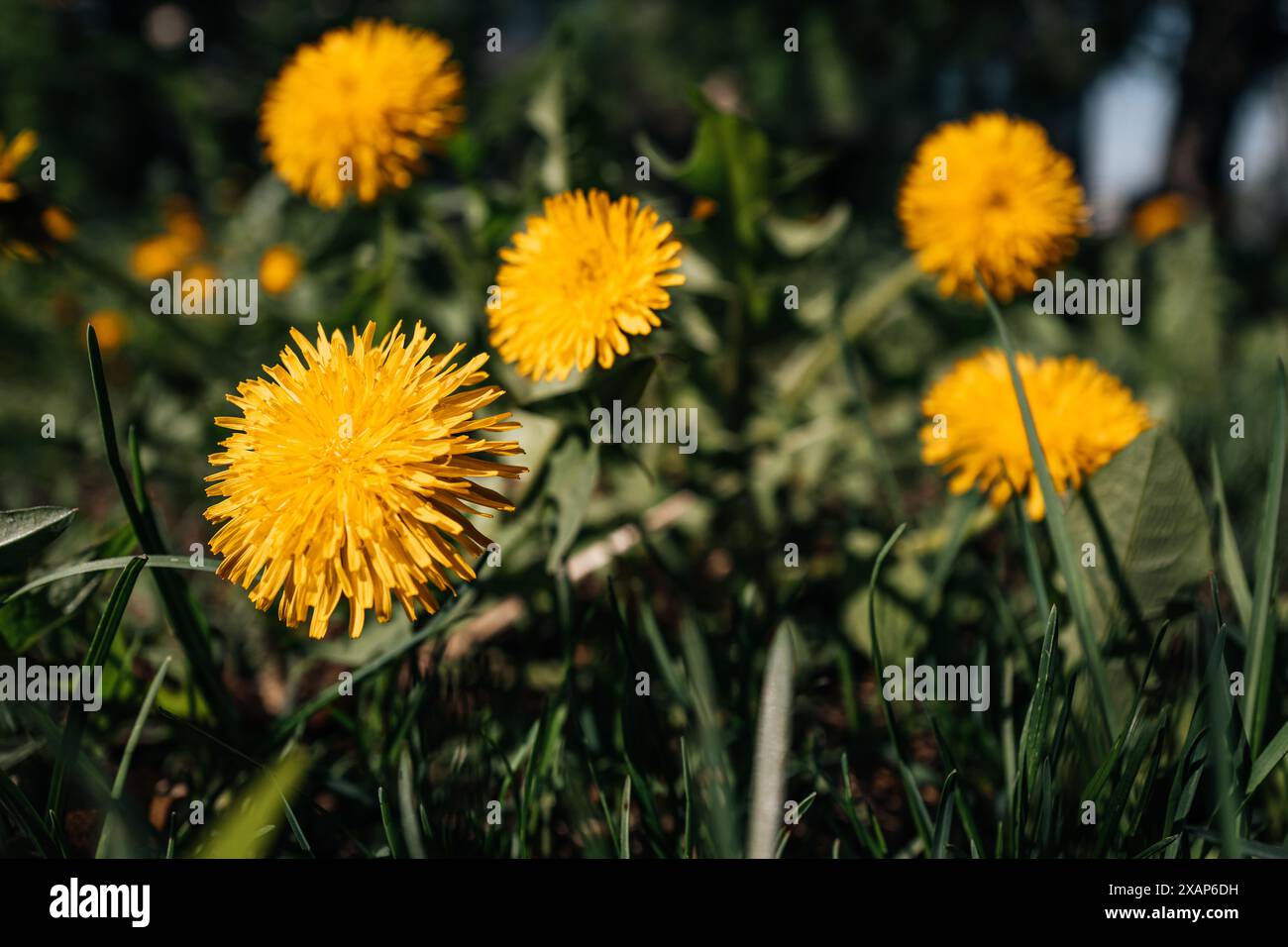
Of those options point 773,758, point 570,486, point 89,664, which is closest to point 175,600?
point 89,664

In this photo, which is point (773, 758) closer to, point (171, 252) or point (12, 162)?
point (12, 162)

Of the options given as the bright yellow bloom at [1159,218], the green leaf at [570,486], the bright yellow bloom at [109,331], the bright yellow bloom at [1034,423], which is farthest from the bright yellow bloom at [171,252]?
the bright yellow bloom at [1159,218]

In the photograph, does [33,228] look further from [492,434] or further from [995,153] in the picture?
[995,153]

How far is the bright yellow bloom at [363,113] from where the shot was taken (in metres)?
1.49

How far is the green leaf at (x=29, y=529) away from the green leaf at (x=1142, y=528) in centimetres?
140

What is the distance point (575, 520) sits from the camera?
3.90 ft

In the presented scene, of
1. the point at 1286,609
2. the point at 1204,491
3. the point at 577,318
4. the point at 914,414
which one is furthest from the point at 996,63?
the point at 577,318

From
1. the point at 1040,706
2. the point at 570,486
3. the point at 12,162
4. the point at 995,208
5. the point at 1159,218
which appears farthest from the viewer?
the point at 1159,218

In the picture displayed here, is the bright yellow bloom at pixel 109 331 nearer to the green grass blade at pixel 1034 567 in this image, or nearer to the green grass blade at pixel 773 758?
the green grass blade at pixel 773 758

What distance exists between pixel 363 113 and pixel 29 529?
923 mm

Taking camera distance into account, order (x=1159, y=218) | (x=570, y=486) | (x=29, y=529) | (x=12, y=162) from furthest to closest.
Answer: (x=1159, y=218) → (x=12, y=162) → (x=570, y=486) → (x=29, y=529)

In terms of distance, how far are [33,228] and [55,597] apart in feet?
2.40

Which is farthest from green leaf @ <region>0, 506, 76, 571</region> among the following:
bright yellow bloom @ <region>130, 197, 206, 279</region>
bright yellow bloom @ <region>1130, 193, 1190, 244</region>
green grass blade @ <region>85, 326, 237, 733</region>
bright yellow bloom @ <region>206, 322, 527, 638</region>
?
bright yellow bloom @ <region>1130, 193, 1190, 244</region>

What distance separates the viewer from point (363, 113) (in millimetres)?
1477
